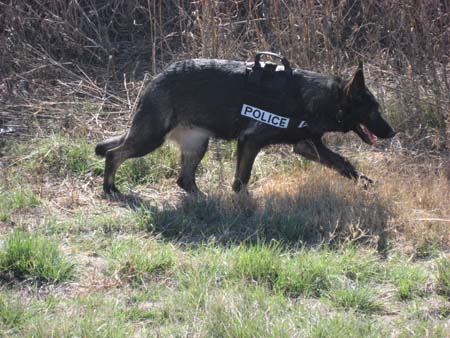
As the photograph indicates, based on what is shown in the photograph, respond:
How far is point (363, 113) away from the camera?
6656 mm

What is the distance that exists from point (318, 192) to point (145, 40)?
4318 mm

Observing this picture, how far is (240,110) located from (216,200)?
→ 33.1 inches

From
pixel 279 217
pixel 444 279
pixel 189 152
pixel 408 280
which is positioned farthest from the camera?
pixel 189 152

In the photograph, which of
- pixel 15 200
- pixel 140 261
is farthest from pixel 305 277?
pixel 15 200

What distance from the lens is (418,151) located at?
293 inches

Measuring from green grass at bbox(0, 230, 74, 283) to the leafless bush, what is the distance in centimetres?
329

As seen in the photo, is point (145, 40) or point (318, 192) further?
point (145, 40)

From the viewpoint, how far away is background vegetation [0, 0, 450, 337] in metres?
4.45

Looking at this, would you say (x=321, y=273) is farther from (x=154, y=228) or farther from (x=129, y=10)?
(x=129, y=10)

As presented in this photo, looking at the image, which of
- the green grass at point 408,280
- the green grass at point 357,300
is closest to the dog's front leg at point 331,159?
the green grass at point 408,280

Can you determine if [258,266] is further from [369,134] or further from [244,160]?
[369,134]

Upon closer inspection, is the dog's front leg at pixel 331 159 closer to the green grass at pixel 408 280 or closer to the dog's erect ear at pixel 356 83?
the dog's erect ear at pixel 356 83

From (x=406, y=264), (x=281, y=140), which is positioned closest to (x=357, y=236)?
(x=406, y=264)

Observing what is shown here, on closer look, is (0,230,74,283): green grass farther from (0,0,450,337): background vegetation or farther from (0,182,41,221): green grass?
(0,182,41,221): green grass
